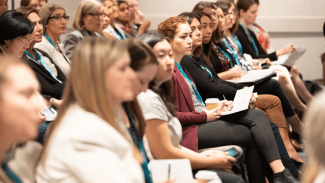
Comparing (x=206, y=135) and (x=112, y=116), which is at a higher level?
(x=112, y=116)

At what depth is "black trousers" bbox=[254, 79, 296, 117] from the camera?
3.59 m

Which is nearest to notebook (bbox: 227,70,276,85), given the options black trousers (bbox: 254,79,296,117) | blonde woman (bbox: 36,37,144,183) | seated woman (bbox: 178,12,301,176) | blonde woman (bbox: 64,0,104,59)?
black trousers (bbox: 254,79,296,117)

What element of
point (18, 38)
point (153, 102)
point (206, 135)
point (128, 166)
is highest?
point (128, 166)

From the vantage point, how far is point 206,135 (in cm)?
238

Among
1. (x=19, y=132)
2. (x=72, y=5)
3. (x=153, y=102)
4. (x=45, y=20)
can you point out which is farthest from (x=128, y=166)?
(x=72, y=5)

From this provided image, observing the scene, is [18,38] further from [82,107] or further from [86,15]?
[82,107]

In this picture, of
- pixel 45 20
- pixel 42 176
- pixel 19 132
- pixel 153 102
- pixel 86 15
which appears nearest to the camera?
pixel 19 132

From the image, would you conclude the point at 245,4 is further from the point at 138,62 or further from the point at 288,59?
the point at 138,62

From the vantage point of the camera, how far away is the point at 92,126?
1.14 m

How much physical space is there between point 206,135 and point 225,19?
217 centimetres

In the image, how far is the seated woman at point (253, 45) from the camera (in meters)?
4.69

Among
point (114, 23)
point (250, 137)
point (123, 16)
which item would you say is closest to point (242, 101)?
point (250, 137)

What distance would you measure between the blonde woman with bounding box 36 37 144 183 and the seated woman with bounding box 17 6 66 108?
152 centimetres

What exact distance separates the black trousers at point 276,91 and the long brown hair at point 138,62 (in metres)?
2.22
